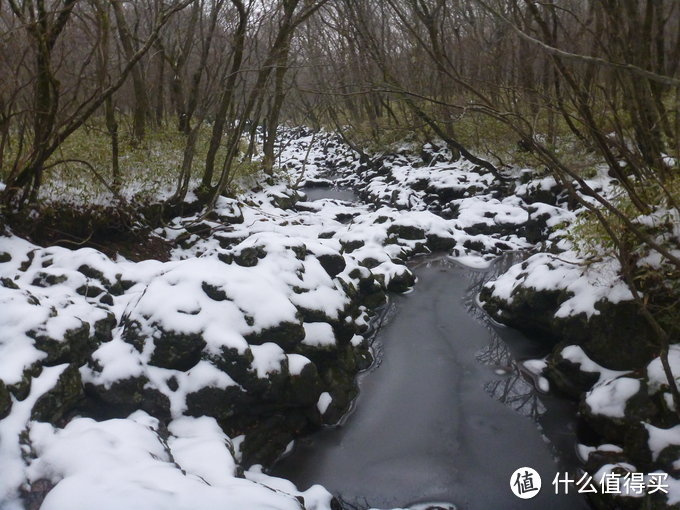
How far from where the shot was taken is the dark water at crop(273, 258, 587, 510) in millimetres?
3832

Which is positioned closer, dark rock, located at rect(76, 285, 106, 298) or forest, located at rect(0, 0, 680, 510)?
Answer: forest, located at rect(0, 0, 680, 510)

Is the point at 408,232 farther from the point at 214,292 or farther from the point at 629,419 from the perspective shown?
the point at 629,419

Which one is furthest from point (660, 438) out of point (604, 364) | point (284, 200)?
point (284, 200)

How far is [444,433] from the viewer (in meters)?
4.43

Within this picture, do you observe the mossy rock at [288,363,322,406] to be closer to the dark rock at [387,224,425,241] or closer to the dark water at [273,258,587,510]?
the dark water at [273,258,587,510]

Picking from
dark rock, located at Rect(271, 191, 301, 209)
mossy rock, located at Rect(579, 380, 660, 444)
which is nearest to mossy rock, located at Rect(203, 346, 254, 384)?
mossy rock, located at Rect(579, 380, 660, 444)

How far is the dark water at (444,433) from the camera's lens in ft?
12.6

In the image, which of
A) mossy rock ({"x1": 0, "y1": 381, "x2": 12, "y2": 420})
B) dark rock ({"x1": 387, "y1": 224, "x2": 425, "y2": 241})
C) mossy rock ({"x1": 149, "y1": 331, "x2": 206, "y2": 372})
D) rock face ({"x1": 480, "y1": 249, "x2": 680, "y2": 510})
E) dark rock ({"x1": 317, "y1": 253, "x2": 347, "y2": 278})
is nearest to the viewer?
mossy rock ({"x1": 0, "y1": 381, "x2": 12, "y2": 420})

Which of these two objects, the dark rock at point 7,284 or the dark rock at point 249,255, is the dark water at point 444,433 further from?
the dark rock at point 7,284

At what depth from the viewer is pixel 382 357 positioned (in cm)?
584

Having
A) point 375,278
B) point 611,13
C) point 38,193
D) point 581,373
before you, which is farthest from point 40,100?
point 581,373

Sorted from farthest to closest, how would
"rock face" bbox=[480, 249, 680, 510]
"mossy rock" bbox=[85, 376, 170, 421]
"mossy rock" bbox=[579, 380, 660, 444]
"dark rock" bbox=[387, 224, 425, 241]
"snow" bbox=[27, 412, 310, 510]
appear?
"dark rock" bbox=[387, 224, 425, 241] → "mossy rock" bbox=[85, 376, 170, 421] → "mossy rock" bbox=[579, 380, 660, 444] → "rock face" bbox=[480, 249, 680, 510] → "snow" bbox=[27, 412, 310, 510]

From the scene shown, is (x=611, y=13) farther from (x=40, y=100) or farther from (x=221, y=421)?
(x=40, y=100)

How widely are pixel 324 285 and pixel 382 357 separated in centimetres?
114
